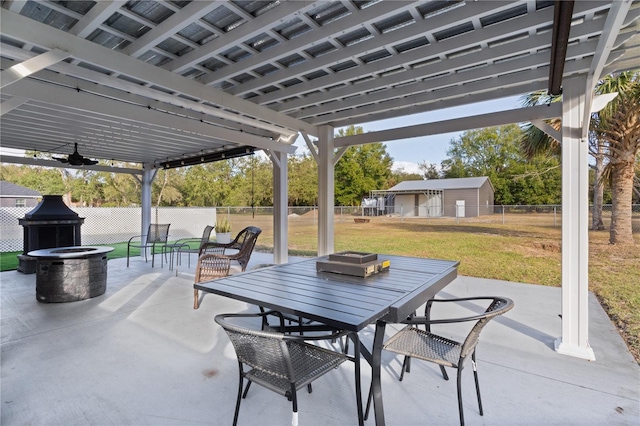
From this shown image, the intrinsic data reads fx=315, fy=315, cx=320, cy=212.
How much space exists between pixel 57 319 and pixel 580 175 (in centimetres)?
530

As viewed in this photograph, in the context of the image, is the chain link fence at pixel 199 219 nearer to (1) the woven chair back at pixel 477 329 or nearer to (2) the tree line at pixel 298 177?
(2) the tree line at pixel 298 177

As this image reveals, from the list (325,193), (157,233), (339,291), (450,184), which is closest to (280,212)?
(325,193)

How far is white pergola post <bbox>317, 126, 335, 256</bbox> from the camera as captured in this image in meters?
4.62

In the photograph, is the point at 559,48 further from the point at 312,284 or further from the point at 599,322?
the point at 599,322

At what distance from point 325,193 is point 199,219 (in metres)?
8.09

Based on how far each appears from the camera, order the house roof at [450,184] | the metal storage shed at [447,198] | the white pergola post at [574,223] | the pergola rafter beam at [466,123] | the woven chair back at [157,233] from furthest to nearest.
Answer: the house roof at [450,184] < the metal storage shed at [447,198] < the woven chair back at [157,233] < the pergola rafter beam at [466,123] < the white pergola post at [574,223]

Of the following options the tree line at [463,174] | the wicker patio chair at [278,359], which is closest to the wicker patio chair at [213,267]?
the wicker patio chair at [278,359]

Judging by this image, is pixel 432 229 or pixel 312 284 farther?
pixel 432 229

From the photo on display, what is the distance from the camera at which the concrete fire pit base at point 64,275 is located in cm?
396

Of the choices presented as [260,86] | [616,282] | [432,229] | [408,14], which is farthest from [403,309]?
[432,229]

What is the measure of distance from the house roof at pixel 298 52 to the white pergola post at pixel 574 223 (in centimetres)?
24

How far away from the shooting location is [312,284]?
197 cm

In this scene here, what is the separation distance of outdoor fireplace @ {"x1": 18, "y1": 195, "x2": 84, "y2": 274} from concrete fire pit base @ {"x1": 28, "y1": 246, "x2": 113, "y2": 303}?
2024mm

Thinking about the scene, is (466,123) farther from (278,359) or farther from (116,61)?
(116,61)
